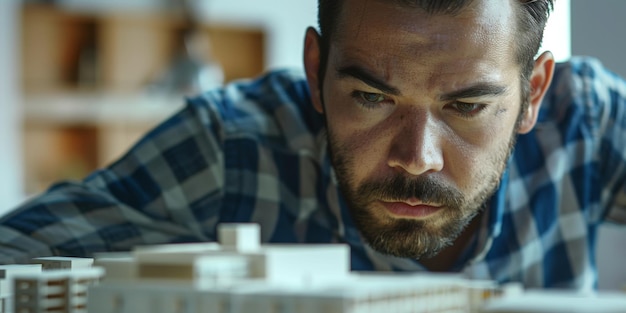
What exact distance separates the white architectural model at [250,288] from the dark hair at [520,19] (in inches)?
16.9

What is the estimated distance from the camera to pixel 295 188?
7.10ft

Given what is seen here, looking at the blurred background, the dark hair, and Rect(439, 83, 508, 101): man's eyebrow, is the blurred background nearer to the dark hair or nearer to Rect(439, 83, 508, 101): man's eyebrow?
the dark hair

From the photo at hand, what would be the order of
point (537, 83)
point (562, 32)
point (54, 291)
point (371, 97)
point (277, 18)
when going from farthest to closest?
point (277, 18), point (562, 32), point (537, 83), point (371, 97), point (54, 291)

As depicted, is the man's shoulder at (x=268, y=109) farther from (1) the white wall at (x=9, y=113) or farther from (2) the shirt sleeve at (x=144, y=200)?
(1) the white wall at (x=9, y=113)

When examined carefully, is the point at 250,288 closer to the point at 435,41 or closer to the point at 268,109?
the point at 435,41

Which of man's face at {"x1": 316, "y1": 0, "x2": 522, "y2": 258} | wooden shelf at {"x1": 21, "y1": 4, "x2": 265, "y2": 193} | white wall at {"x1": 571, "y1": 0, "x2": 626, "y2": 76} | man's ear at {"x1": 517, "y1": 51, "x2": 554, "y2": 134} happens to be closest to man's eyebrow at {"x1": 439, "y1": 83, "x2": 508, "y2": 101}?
man's face at {"x1": 316, "y1": 0, "x2": 522, "y2": 258}

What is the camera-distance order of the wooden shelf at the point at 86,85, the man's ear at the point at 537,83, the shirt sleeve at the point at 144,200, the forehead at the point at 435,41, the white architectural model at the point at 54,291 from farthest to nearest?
the wooden shelf at the point at 86,85 → the shirt sleeve at the point at 144,200 → the man's ear at the point at 537,83 → the forehead at the point at 435,41 → the white architectural model at the point at 54,291

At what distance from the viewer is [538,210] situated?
84.7 inches

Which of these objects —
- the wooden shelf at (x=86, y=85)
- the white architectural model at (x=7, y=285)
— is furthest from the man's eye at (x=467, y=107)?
the wooden shelf at (x=86, y=85)

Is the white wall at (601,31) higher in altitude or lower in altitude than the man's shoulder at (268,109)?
higher

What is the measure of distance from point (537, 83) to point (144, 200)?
89 centimetres

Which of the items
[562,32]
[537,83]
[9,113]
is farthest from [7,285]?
[9,113]

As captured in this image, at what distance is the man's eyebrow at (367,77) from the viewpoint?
1.56 metres

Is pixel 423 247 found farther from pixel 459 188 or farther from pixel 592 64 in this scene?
pixel 592 64
